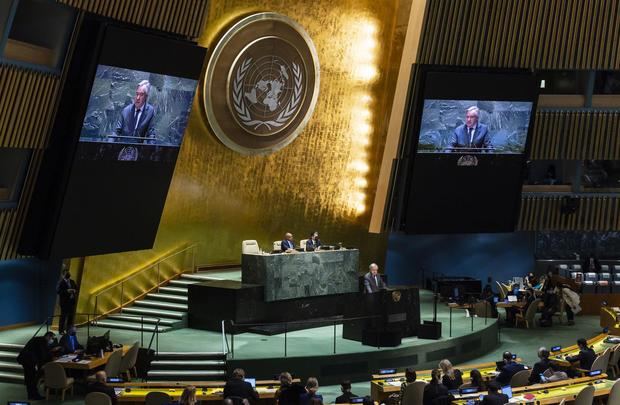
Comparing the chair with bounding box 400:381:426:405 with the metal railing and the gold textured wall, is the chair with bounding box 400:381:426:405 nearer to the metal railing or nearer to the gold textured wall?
the metal railing

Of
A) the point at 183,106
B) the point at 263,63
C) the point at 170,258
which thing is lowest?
the point at 170,258

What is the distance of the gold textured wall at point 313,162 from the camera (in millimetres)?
24047

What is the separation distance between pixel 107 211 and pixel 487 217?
1063 centimetres

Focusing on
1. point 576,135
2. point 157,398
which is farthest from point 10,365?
point 576,135

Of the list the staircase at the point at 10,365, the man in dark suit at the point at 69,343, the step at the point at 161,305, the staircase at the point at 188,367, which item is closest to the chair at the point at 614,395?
the staircase at the point at 188,367

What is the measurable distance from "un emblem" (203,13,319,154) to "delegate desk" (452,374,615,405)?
1141 centimetres

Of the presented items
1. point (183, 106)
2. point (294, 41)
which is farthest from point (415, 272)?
point (183, 106)

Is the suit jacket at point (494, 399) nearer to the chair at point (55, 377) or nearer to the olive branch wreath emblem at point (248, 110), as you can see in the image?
the chair at point (55, 377)

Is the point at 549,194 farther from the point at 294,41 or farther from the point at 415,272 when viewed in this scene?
the point at 294,41

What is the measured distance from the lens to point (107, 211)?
66.2 ft

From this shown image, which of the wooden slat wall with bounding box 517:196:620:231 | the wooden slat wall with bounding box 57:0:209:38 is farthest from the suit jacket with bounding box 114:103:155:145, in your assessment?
the wooden slat wall with bounding box 517:196:620:231

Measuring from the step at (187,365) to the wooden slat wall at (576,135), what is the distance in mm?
12071

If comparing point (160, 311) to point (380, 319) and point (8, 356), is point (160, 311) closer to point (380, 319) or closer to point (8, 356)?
point (8, 356)

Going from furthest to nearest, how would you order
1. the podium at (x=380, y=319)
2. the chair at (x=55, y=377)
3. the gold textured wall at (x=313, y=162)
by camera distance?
1. the gold textured wall at (x=313, y=162)
2. the podium at (x=380, y=319)
3. the chair at (x=55, y=377)
